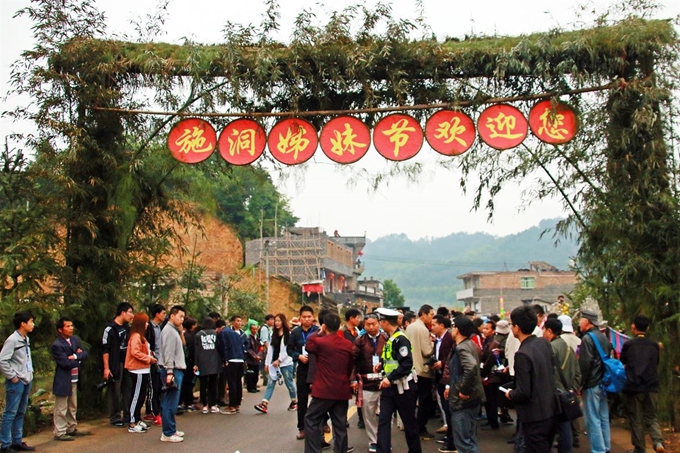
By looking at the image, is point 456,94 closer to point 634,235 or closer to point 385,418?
point 634,235

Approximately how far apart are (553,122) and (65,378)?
8.02 metres

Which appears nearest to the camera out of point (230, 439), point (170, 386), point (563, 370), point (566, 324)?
point (563, 370)

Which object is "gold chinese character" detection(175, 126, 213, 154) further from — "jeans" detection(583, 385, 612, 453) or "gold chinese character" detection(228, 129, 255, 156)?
"jeans" detection(583, 385, 612, 453)

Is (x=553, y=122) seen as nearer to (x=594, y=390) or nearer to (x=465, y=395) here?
(x=594, y=390)

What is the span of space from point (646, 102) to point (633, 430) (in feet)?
16.2

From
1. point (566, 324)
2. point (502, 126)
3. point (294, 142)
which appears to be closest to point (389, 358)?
point (566, 324)

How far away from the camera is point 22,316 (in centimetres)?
859

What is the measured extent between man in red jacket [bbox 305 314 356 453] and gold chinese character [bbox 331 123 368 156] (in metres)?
3.87

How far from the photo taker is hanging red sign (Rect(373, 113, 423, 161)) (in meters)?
11.2

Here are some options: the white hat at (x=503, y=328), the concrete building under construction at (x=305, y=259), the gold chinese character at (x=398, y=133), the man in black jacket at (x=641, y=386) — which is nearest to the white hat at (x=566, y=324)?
the man in black jacket at (x=641, y=386)

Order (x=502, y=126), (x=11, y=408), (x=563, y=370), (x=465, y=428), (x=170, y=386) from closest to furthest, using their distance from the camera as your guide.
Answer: (x=465, y=428)
(x=563, y=370)
(x=11, y=408)
(x=170, y=386)
(x=502, y=126)

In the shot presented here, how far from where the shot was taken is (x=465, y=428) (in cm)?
756

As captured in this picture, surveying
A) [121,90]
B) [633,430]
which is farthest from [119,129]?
[633,430]

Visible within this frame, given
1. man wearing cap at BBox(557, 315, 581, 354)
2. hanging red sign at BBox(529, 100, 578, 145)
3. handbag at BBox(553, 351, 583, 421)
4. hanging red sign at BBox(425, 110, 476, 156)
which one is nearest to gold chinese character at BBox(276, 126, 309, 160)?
hanging red sign at BBox(425, 110, 476, 156)
